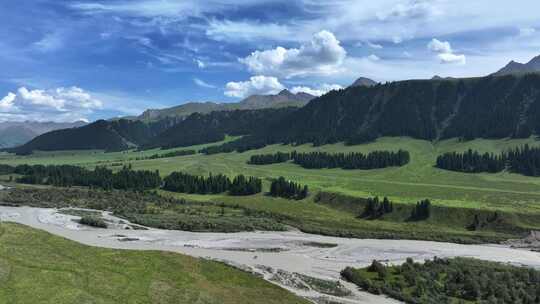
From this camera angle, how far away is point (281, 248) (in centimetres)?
10669

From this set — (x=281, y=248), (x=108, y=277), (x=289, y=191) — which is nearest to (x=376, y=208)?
(x=289, y=191)

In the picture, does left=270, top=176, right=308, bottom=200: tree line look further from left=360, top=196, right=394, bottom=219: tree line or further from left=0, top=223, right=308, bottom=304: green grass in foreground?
left=0, top=223, right=308, bottom=304: green grass in foreground

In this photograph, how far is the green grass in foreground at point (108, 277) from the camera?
49562mm

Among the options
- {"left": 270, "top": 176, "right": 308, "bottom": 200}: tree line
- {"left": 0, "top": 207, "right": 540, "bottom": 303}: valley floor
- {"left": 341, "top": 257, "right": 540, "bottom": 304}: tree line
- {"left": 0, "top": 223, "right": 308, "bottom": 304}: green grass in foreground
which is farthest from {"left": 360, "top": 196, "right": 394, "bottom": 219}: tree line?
{"left": 0, "top": 223, "right": 308, "bottom": 304}: green grass in foreground

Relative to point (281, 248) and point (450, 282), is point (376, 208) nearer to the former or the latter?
point (281, 248)

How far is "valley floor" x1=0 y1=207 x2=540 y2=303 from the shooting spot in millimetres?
88688

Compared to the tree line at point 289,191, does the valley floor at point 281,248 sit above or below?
below

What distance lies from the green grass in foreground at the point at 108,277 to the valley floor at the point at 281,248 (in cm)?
1241

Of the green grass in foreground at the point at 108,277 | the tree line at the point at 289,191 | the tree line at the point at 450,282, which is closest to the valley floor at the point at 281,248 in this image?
the tree line at the point at 450,282

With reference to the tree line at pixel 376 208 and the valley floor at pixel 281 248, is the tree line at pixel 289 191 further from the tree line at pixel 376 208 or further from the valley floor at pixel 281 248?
the valley floor at pixel 281 248

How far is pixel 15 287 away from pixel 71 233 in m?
66.6

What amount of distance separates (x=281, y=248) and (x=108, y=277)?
54.9 m

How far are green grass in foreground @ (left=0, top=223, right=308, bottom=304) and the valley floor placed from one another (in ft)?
40.7

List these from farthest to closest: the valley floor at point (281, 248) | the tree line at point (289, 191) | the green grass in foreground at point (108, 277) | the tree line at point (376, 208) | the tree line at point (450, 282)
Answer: the tree line at point (289, 191) → the tree line at point (376, 208) → the valley floor at point (281, 248) → the tree line at point (450, 282) → the green grass in foreground at point (108, 277)
